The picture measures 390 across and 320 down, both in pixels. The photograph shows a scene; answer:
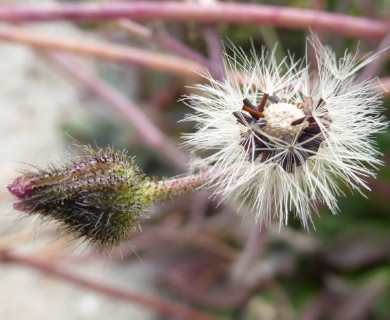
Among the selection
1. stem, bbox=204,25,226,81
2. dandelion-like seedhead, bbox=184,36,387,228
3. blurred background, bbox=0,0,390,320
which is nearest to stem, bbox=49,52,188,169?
blurred background, bbox=0,0,390,320

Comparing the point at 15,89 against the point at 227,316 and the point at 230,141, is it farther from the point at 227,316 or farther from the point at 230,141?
the point at 230,141

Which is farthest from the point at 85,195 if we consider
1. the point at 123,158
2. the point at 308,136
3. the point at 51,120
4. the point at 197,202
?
the point at 51,120

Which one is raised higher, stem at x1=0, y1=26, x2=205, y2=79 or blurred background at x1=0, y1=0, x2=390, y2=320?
stem at x1=0, y1=26, x2=205, y2=79

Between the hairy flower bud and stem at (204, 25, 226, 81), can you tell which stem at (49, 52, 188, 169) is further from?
the hairy flower bud

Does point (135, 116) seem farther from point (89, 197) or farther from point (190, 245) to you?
point (89, 197)

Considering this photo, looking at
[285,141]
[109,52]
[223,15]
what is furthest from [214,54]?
[285,141]

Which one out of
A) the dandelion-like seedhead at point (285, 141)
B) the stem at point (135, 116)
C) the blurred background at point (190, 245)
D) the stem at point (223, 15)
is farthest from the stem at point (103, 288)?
the dandelion-like seedhead at point (285, 141)

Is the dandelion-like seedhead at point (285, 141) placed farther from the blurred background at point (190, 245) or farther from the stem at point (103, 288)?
the stem at point (103, 288)
